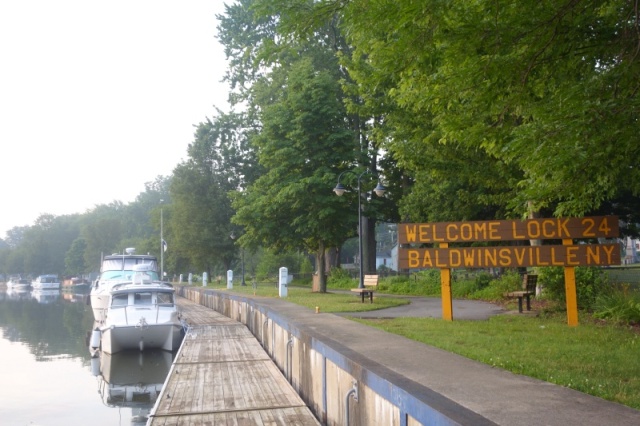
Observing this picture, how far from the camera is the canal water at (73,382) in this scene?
43.8 feet

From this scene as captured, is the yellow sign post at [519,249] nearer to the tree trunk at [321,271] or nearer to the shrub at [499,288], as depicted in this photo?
the shrub at [499,288]

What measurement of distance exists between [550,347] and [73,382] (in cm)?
1368

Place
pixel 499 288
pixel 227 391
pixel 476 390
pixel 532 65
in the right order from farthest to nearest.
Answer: pixel 499 288
pixel 227 391
pixel 532 65
pixel 476 390

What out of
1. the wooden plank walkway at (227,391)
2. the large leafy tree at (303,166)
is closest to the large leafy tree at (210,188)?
the large leafy tree at (303,166)

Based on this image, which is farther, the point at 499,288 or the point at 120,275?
the point at 120,275

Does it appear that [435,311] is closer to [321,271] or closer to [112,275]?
[321,271]

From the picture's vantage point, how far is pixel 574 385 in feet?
23.2

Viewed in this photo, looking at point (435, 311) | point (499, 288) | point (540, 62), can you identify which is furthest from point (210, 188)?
point (540, 62)

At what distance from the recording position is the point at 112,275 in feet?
101

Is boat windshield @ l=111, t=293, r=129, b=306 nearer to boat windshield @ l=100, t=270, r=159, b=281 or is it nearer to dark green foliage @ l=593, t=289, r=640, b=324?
boat windshield @ l=100, t=270, r=159, b=281

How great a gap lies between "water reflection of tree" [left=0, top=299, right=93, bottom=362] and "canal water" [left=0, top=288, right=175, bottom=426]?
45 millimetres

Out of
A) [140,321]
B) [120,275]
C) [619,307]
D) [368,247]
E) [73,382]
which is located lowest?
[73,382]

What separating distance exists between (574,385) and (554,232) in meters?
8.26

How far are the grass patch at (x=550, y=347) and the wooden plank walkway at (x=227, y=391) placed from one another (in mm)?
2716
